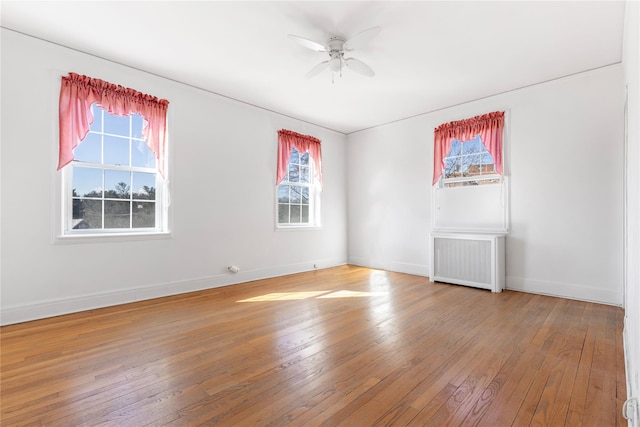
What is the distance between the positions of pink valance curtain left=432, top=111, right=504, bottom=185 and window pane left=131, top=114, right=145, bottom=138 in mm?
4163

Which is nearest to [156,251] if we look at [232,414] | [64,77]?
[64,77]

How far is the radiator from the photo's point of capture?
12.4 feet

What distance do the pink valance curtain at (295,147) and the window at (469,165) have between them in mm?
2202

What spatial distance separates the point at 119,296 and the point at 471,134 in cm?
501

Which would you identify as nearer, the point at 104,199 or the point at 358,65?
the point at 358,65

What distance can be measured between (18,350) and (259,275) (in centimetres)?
272

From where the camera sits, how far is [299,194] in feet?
17.5

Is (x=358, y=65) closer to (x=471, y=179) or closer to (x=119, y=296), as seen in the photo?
(x=471, y=179)

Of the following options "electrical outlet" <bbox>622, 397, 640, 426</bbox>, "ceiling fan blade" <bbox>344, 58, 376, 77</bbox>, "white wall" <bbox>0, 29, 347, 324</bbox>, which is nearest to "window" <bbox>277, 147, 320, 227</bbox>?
"white wall" <bbox>0, 29, 347, 324</bbox>

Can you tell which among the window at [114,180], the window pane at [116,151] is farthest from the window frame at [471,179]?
the window pane at [116,151]

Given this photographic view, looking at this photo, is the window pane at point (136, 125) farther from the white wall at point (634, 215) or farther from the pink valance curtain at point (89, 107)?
the white wall at point (634, 215)

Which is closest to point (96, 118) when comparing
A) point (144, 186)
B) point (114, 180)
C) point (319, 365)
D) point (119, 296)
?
point (114, 180)

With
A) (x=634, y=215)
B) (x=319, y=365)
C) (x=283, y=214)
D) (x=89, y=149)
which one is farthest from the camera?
(x=283, y=214)

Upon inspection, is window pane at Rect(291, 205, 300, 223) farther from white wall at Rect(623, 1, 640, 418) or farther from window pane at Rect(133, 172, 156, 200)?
white wall at Rect(623, 1, 640, 418)
